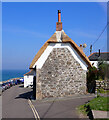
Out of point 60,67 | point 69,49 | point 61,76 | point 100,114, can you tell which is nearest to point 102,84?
point 61,76

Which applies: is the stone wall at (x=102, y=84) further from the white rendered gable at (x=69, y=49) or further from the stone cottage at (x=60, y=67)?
the white rendered gable at (x=69, y=49)

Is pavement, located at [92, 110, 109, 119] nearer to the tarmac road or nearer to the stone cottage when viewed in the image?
the tarmac road

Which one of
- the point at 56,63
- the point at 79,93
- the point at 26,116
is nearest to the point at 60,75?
the point at 56,63

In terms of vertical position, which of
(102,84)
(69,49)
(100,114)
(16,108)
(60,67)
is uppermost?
(69,49)

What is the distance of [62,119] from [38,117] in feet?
5.30

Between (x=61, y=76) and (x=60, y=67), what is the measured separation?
856 millimetres

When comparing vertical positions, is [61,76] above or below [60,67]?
below

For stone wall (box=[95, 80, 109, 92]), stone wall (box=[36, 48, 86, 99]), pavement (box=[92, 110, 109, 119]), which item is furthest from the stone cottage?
pavement (box=[92, 110, 109, 119])

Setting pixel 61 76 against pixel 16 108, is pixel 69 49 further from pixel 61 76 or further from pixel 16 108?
pixel 16 108

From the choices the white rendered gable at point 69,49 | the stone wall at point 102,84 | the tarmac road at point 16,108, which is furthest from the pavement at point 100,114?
the white rendered gable at point 69,49

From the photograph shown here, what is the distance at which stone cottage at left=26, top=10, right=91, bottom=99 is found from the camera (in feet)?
58.2

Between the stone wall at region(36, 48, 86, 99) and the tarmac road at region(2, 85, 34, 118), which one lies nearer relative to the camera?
the tarmac road at region(2, 85, 34, 118)

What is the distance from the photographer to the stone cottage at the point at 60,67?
1773cm

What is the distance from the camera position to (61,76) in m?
17.9
